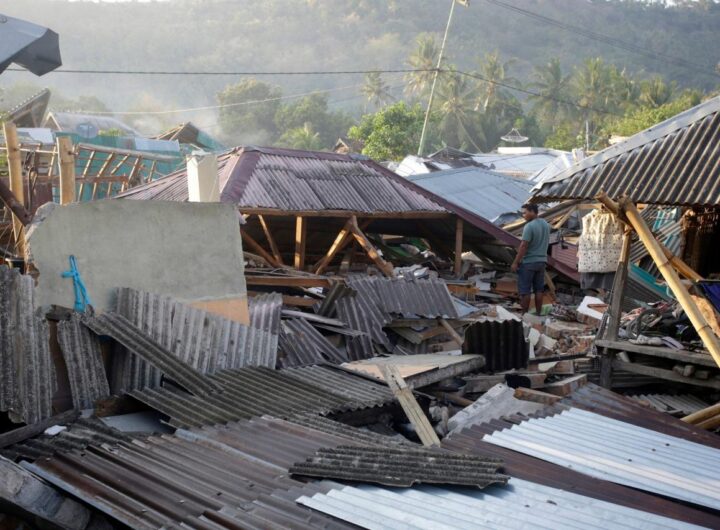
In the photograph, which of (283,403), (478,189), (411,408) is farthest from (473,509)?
Answer: (478,189)

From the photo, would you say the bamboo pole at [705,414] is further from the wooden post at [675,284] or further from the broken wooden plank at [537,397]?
the broken wooden plank at [537,397]

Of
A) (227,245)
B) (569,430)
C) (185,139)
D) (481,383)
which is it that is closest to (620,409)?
(569,430)

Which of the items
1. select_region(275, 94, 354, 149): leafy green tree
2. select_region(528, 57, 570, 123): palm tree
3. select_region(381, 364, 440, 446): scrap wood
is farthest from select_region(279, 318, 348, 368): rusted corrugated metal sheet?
select_region(528, 57, 570, 123): palm tree

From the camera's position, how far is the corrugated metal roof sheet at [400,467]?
4430mm

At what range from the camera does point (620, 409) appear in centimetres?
670

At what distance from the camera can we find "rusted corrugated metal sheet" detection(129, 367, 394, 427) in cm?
593

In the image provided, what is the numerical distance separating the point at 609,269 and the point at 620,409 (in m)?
4.50

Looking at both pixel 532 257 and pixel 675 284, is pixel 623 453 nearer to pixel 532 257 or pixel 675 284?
pixel 675 284

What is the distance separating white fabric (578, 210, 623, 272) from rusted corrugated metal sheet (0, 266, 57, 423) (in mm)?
7417

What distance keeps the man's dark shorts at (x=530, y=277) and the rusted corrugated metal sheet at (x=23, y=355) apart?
8.42 m

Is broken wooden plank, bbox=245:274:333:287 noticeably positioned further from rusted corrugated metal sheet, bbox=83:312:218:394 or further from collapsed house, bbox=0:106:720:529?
rusted corrugated metal sheet, bbox=83:312:218:394

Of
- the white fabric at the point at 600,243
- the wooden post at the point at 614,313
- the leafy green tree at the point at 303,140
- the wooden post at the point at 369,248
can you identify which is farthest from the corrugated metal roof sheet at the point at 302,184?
the leafy green tree at the point at 303,140

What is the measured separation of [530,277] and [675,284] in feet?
19.2

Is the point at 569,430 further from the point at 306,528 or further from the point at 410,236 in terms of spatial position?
the point at 410,236
